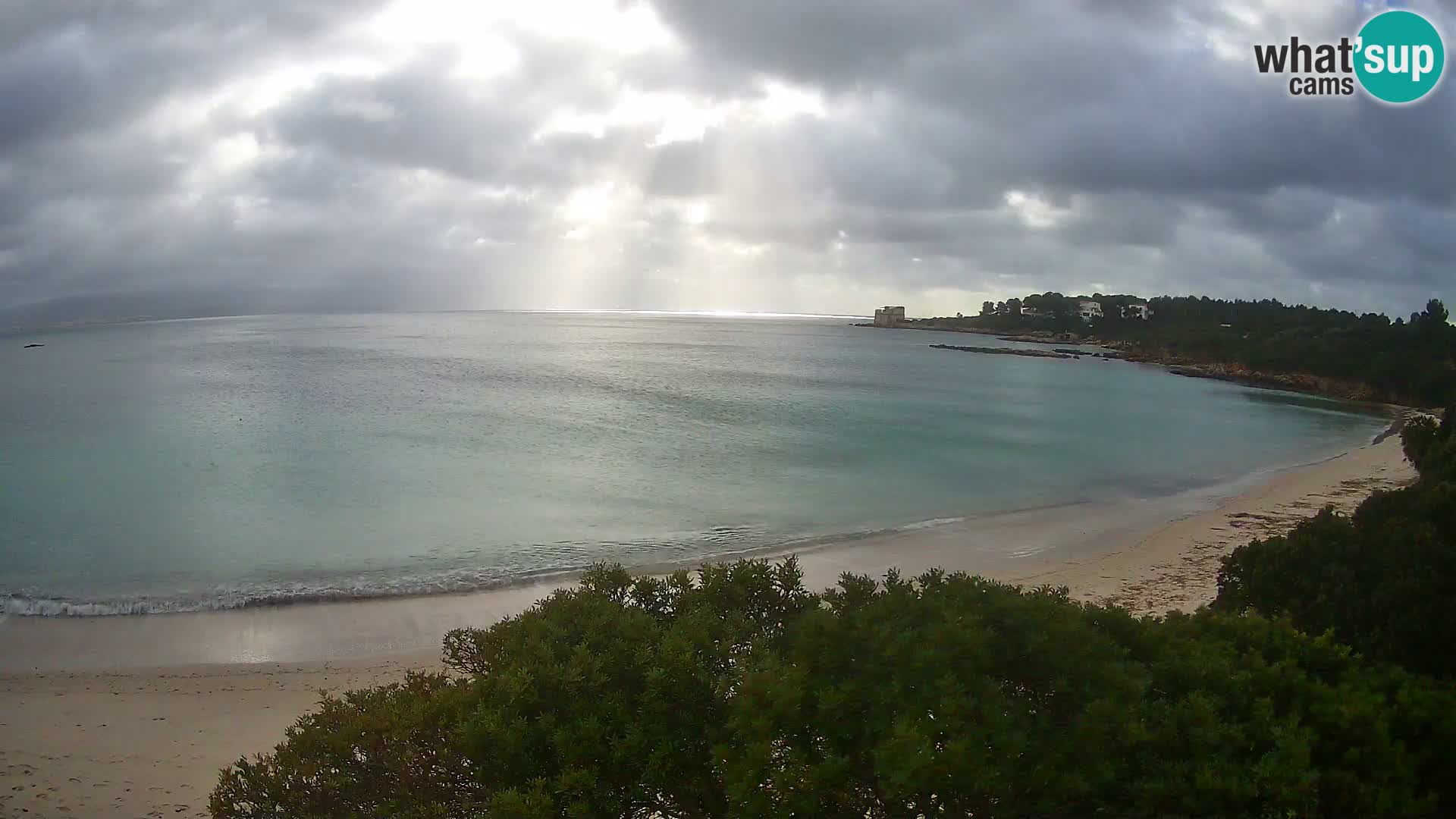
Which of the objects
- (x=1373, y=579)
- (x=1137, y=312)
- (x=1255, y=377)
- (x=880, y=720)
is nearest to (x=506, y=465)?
(x=1373, y=579)

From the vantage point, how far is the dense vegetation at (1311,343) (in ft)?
184

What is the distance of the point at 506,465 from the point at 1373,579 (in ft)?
83.6

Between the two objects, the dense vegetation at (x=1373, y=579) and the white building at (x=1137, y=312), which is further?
the white building at (x=1137, y=312)

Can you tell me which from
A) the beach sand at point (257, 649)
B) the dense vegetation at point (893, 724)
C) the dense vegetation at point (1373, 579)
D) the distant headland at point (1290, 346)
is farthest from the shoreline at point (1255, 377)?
the dense vegetation at point (893, 724)

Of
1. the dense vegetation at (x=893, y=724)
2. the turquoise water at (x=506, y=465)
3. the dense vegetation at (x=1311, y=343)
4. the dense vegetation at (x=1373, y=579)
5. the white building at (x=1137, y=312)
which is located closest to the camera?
the dense vegetation at (x=893, y=724)

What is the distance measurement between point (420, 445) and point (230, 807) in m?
29.0

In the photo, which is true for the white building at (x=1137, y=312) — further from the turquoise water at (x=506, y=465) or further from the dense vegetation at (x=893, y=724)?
the dense vegetation at (x=893, y=724)

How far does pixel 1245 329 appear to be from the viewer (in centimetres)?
9456

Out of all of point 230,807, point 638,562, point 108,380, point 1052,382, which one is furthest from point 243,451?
point 1052,382

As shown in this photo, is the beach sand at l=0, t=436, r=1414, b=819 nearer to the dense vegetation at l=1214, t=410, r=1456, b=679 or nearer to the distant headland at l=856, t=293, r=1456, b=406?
the dense vegetation at l=1214, t=410, r=1456, b=679

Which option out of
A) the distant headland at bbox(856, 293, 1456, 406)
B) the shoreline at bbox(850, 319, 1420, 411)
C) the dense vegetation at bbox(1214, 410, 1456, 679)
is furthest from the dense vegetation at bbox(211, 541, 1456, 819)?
the shoreline at bbox(850, 319, 1420, 411)

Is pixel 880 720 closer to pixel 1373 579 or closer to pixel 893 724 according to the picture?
pixel 893 724

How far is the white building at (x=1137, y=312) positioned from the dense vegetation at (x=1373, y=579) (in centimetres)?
14117

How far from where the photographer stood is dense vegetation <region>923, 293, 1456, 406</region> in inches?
2210
